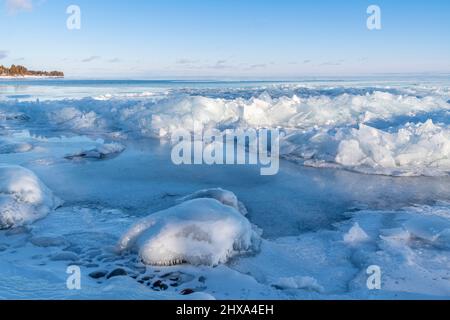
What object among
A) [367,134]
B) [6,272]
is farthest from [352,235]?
[367,134]

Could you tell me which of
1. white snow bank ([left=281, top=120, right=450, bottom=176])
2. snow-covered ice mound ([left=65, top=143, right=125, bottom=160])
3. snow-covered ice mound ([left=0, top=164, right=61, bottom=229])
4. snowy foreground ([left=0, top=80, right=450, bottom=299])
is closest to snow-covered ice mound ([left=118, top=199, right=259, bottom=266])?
snowy foreground ([left=0, top=80, right=450, bottom=299])

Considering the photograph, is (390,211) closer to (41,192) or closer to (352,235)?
(352,235)

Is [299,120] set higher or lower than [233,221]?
higher

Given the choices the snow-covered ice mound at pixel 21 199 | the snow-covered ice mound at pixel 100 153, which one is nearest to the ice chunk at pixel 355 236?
the snow-covered ice mound at pixel 21 199

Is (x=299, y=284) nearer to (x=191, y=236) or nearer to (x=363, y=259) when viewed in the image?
(x=363, y=259)

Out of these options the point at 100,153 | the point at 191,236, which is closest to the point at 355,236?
the point at 191,236

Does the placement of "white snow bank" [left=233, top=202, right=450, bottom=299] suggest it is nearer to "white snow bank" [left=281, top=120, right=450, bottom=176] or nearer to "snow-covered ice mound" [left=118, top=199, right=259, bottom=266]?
"snow-covered ice mound" [left=118, top=199, right=259, bottom=266]
